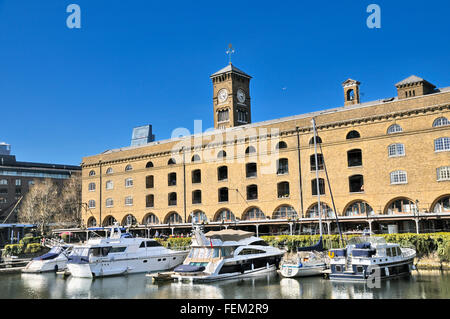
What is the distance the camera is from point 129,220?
204 ft

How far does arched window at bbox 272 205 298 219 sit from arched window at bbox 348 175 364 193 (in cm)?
626

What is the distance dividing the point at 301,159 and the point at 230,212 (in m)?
10.7

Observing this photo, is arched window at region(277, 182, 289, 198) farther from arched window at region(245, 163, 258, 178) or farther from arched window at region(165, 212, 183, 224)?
arched window at region(165, 212, 183, 224)

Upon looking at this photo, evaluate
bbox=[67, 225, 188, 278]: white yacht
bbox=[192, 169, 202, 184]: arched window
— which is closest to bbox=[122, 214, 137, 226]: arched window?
bbox=[192, 169, 202, 184]: arched window

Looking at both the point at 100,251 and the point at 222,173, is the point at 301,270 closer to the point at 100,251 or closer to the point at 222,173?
the point at 100,251

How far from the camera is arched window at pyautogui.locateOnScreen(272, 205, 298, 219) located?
47781mm

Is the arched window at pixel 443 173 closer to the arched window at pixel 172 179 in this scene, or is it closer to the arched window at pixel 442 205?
the arched window at pixel 442 205

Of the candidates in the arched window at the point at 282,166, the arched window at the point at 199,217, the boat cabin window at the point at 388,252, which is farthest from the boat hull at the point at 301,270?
the arched window at the point at 199,217

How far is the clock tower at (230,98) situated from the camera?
220 feet

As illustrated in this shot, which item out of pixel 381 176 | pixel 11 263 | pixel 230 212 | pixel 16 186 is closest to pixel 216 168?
pixel 230 212

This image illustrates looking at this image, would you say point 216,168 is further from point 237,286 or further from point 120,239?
point 237,286

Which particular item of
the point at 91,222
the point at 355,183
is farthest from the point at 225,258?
the point at 91,222

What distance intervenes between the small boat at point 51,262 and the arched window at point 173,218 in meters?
16.1
